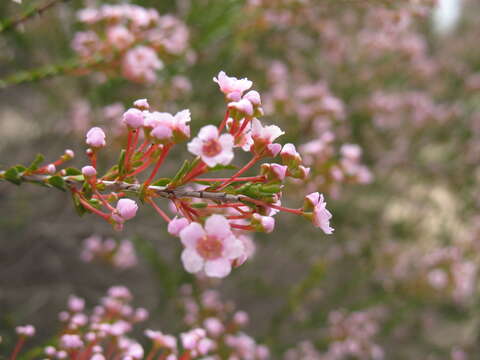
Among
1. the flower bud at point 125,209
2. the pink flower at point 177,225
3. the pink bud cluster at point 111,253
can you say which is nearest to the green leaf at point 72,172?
the flower bud at point 125,209

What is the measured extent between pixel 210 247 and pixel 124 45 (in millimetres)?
1157

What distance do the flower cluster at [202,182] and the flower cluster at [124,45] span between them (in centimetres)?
85

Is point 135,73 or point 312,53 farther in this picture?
point 312,53

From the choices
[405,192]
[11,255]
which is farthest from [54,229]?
[405,192]

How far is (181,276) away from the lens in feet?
7.74

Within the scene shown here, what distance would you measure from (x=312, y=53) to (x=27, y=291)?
2633 millimetres

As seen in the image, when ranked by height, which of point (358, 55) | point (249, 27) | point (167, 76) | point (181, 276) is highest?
point (358, 55)

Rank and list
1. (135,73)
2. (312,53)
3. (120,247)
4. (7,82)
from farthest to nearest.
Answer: (312,53)
(120,247)
(135,73)
(7,82)

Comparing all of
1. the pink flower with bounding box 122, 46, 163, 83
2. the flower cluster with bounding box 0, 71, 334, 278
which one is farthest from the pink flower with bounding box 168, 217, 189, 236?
the pink flower with bounding box 122, 46, 163, 83

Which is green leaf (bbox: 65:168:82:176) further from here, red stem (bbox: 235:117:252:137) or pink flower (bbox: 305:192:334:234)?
pink flower (bbox: 305:192:334:234)

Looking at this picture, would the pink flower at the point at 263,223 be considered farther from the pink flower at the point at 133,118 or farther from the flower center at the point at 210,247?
the pink flower at the point at 133,118

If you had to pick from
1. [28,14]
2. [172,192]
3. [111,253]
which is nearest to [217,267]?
[172,192]

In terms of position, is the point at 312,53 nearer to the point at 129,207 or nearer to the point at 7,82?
the point at 7,82

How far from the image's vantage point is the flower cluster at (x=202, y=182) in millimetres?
660
